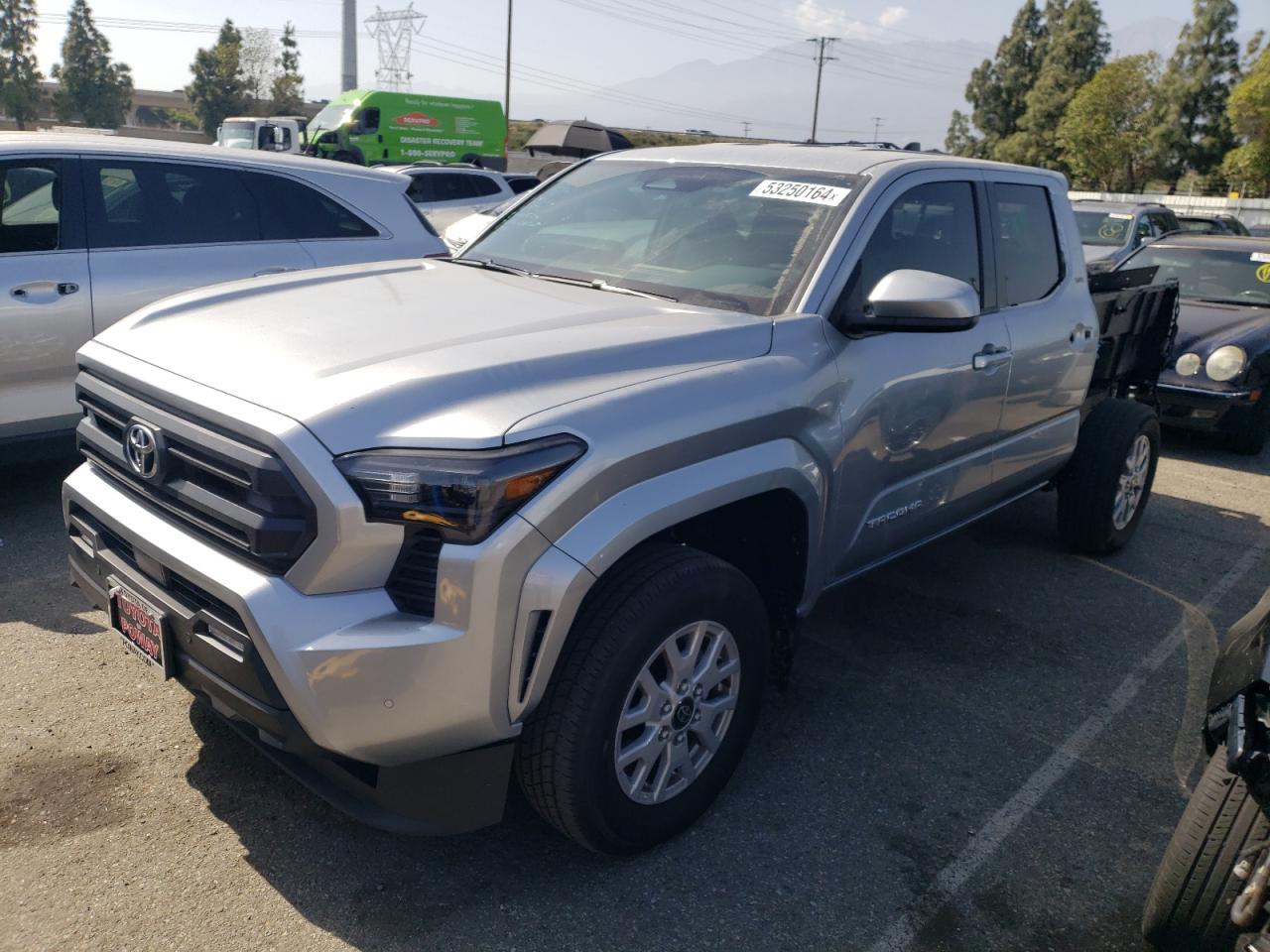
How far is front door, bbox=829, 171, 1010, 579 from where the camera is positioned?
3.33 meters

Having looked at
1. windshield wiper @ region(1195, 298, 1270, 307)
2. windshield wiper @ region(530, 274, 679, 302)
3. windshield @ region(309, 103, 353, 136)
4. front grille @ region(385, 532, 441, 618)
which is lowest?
front grille @ region(385, 532, 441, 618)

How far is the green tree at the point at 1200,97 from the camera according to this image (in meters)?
51.0

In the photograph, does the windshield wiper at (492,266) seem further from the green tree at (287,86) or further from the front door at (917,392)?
the green tree at (287,86)

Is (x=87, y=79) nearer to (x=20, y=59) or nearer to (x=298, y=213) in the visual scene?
(x=20, y=59)

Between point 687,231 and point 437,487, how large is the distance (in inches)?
69.9

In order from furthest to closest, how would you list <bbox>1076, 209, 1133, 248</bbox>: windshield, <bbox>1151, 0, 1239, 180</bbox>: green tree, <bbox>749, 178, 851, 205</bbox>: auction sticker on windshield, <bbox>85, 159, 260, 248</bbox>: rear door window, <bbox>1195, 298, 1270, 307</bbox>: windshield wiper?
<bbox>1151, 0, 1239, 180</bbox>: green tree → <bbox>1076, 209, 1133, 248</bbox>: windshield → <bbox>1195, 298, 1270, 307</bbox>: windshield wiper → <bbox>85, 159, 260, 248</bbox>: rear door window → <bbox>749, 178, 851, 205</bbox>: auction sticker on windshield

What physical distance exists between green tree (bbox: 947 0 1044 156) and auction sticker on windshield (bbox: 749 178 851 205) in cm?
6898

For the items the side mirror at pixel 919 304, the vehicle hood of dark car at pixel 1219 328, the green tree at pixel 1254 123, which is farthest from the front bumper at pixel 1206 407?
the green tree at pixel 1254 123

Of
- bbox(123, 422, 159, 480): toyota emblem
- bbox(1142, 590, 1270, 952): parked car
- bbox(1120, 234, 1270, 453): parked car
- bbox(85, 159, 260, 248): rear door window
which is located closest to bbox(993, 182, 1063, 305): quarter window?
bbox(1142, 590, 1270, 952): parked car

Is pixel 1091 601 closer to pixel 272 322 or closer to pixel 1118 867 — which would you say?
pixel 1118 867

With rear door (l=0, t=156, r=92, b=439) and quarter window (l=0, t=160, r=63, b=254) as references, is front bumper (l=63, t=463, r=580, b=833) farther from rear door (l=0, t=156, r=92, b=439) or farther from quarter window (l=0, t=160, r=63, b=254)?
quarter window (l=0, t=160, r=63, b=254)

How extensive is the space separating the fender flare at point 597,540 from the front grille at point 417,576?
203 millimetres

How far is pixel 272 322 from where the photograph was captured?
9.59ft

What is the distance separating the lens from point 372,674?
7.34 feet
